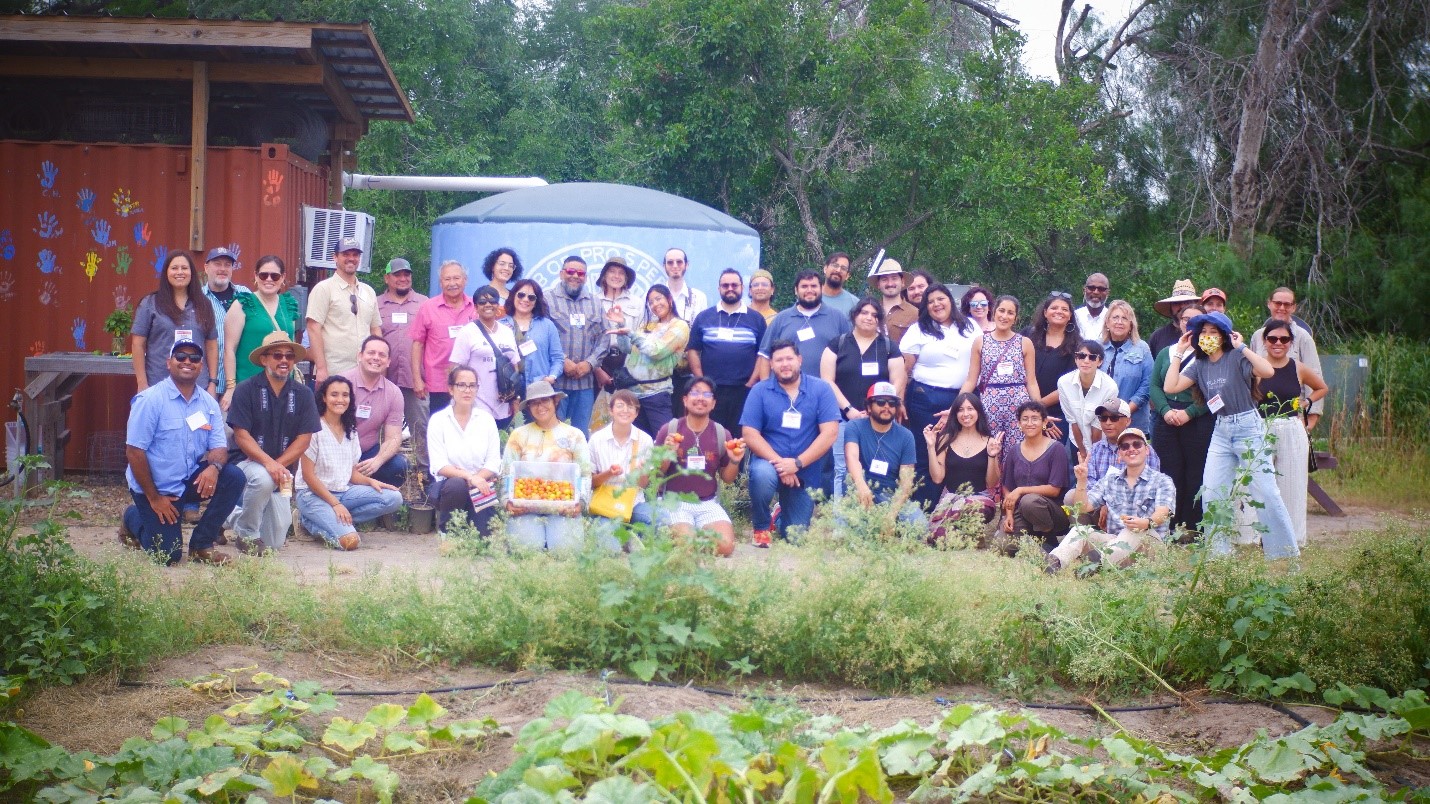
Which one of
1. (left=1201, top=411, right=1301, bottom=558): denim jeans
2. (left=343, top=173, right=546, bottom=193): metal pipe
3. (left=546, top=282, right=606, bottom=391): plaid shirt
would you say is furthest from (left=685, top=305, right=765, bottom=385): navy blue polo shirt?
(left=343, top=173, right=546, bottom=193): metal pipe

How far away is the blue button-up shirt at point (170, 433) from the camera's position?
7.21 metres

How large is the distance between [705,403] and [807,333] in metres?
1.25

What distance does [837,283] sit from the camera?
9930 millimetres

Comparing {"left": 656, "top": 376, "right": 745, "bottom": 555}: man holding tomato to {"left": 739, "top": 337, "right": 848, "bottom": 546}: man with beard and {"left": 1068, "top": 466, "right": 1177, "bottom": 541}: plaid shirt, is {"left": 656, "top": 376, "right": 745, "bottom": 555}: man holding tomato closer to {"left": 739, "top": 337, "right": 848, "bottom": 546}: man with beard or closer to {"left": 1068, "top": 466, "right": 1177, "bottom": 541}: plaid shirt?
{"left": 739, "top": 337, "right": 848, "bottom": 546}: man with beard

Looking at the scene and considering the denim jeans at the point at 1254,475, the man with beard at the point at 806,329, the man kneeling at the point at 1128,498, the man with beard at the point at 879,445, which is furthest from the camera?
the man with beard at the point at 806,329

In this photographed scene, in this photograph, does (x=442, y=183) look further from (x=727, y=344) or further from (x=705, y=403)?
(x=705, y=403)

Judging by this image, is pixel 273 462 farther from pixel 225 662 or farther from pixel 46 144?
pixel 46 144

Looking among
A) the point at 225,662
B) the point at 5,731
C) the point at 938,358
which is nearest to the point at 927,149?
the point at 938,358

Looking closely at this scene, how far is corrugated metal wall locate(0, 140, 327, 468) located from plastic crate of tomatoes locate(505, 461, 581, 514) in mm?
4289

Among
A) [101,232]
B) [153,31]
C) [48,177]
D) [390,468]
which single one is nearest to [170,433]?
[390,468]

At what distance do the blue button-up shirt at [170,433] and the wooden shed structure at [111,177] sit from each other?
9.90 ft

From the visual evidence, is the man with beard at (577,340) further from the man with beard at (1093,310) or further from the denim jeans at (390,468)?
the man with beard at (1093,310)

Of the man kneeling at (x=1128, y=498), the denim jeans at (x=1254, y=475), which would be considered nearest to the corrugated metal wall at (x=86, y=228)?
the man kneeling at (x=1128, y=498)

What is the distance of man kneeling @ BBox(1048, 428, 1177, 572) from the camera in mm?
7422
